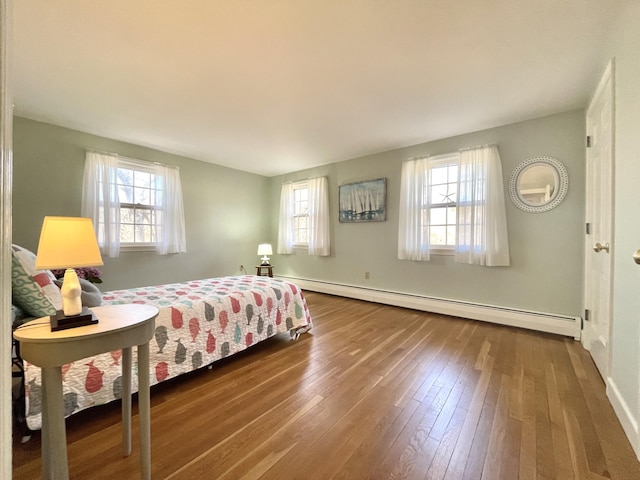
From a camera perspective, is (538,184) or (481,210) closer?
(538,184)

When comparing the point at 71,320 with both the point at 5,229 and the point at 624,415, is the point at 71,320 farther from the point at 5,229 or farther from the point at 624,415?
the point at 624,415

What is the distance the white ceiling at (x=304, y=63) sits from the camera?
157cm

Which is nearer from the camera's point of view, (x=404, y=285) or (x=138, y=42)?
(x=138, y=42)

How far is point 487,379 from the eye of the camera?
1.88 metres

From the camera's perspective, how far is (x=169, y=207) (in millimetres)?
3984

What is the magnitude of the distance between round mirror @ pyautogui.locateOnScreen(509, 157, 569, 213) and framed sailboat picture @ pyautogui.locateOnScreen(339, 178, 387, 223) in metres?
1.62

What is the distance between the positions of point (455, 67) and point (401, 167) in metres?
1.84

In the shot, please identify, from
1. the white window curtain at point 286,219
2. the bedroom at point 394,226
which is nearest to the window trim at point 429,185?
the bedroom at point 394,226

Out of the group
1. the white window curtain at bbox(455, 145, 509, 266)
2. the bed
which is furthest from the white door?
the bed

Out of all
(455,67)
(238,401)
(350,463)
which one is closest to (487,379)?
(350,463)

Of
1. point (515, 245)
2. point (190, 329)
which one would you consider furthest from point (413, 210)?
point (190, 329)

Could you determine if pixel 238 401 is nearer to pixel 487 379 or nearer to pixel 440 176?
pixel 487 379

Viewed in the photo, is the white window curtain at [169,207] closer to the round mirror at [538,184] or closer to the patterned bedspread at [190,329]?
the patterned bedspread at [190,329]

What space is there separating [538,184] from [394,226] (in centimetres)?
172
